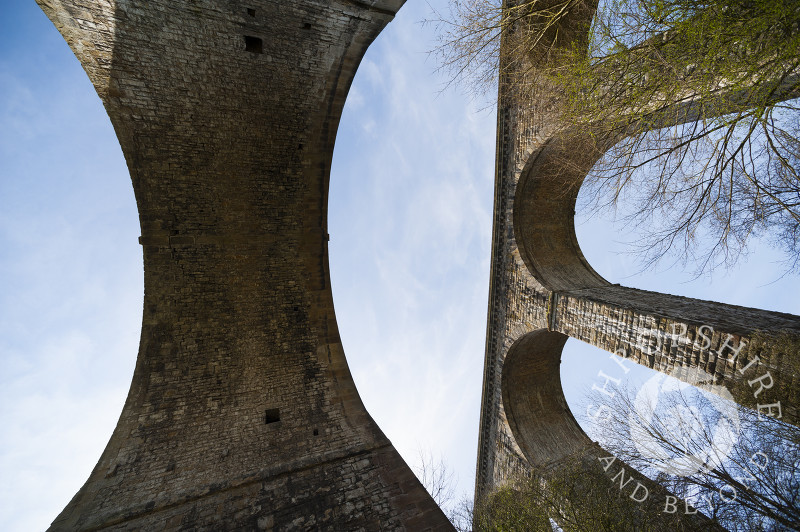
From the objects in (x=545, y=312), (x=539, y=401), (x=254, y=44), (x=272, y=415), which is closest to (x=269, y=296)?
(x=272, y=415)

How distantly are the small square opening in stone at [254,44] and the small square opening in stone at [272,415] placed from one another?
775 cm

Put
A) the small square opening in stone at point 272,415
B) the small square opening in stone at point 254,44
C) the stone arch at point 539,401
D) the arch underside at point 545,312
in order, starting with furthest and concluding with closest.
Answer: the stone arch at point 539,401 < the small square opening in stone at point 272,415 < the small square opening in stone at point 254,44 < the arch underside at point 545,312

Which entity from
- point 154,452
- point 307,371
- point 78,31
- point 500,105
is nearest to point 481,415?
point 307,371

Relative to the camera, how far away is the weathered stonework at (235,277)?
5461 mm

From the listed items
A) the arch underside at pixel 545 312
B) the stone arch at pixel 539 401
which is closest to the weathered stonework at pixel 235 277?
the arch underside at pixel 545 312

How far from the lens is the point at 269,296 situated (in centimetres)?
798

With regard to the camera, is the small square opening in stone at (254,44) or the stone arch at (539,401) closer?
the small square opening in stone at (254,44)

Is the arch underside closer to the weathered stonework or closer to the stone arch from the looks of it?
the stone arch

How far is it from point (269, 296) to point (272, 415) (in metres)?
2.78

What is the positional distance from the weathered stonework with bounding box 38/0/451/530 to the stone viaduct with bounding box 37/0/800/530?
0.03 m

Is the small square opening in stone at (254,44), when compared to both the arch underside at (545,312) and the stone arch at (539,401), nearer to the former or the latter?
the arch underside at (545,312)

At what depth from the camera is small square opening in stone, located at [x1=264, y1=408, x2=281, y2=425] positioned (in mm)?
6910

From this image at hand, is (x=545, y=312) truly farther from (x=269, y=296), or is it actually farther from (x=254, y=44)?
(x=254, y=44)

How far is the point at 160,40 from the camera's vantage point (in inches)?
231
